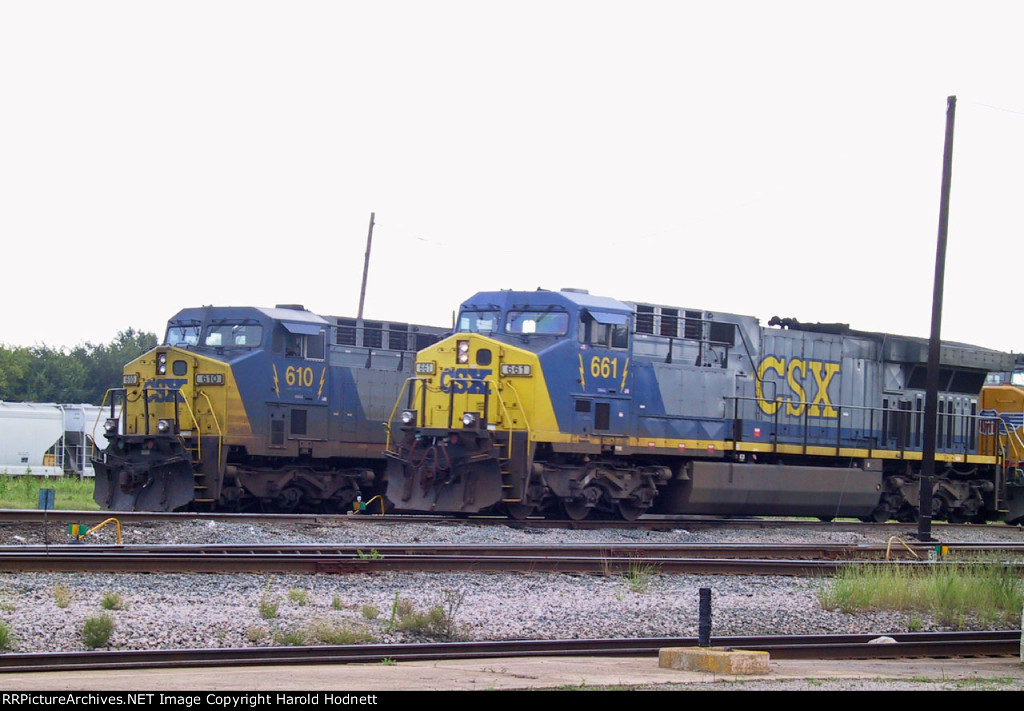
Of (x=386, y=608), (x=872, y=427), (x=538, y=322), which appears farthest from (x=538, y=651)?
(x=872, y=427)

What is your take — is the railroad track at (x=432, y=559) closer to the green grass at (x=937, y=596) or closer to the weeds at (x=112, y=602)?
the green grass at (x=937, y=596)

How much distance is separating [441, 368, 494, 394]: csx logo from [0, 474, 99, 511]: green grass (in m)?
7.79

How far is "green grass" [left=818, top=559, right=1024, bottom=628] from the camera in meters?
12.2

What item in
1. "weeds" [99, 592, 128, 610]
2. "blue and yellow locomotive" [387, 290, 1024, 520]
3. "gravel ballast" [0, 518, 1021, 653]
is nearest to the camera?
"gravel ballast" [0, 518, 1021, 653]

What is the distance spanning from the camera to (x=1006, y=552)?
17812 mm

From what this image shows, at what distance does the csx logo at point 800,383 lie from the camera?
21.4 meters

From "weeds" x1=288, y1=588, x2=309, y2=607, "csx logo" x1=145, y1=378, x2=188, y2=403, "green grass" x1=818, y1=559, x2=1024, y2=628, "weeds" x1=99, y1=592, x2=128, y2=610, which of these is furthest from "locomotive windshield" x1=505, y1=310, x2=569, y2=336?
"weeds" x1=99, y1=592, x2=128, y2=610

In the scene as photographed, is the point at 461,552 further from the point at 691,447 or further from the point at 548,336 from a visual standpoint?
the point at 691,447

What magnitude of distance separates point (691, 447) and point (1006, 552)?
16.8 ft

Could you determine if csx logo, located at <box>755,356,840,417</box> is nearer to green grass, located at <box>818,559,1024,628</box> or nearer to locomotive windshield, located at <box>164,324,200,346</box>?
green grass, located at <box>818,559,1024,628</box>

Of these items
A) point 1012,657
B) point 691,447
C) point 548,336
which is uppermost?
point 548,336

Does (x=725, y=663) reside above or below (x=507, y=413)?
below
